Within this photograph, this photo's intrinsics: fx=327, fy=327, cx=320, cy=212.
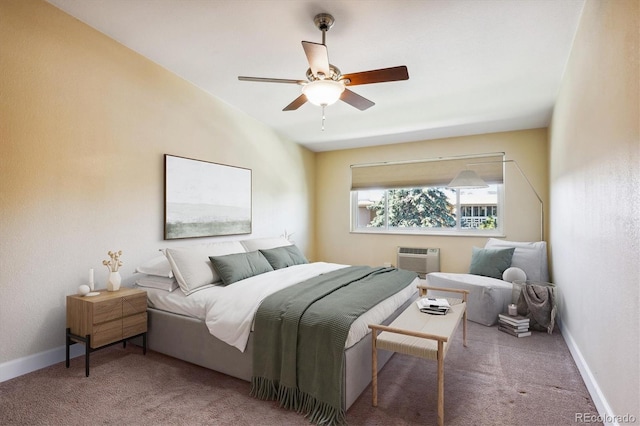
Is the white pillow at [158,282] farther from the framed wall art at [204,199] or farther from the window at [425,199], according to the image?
the window at [425,199]

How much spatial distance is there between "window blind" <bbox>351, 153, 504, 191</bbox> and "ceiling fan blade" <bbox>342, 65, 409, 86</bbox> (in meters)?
3.24

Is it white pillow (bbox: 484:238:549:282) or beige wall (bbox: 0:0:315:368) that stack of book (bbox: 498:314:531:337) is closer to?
white pillow (bbox: 484:238:549:282)

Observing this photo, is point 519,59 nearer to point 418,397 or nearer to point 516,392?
point 516,392

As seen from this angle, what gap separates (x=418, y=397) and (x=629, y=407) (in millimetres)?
1062

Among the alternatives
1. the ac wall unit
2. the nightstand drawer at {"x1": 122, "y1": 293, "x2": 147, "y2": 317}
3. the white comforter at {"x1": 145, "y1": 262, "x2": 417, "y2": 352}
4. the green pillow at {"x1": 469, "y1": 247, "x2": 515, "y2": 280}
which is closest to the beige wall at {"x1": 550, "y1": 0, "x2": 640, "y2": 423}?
the green pillow at {"x1": 469, "y1": 247, "x2": 515, "y2": 280}

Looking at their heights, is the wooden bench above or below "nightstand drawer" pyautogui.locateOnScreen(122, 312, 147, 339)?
above

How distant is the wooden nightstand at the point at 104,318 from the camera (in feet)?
7.89

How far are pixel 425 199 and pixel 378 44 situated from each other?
3333mm

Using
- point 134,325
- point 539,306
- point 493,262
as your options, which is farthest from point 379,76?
point 493,262

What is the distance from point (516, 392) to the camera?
2.24 metres

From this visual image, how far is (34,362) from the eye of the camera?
2463 millimetres

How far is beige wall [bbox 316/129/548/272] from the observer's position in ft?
15.5

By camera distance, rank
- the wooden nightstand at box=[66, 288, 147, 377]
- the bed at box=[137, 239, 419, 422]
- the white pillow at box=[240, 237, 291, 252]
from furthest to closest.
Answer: the white pillow at box=[240, 237, 291, 252]
the wooden nightstand at box=[66, 288, 147, 377]
the bed at box=[137, 239, 419, 422]

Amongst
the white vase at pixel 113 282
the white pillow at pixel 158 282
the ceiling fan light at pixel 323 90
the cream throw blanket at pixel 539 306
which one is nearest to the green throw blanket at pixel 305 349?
the white pillow at pixel 158 282
